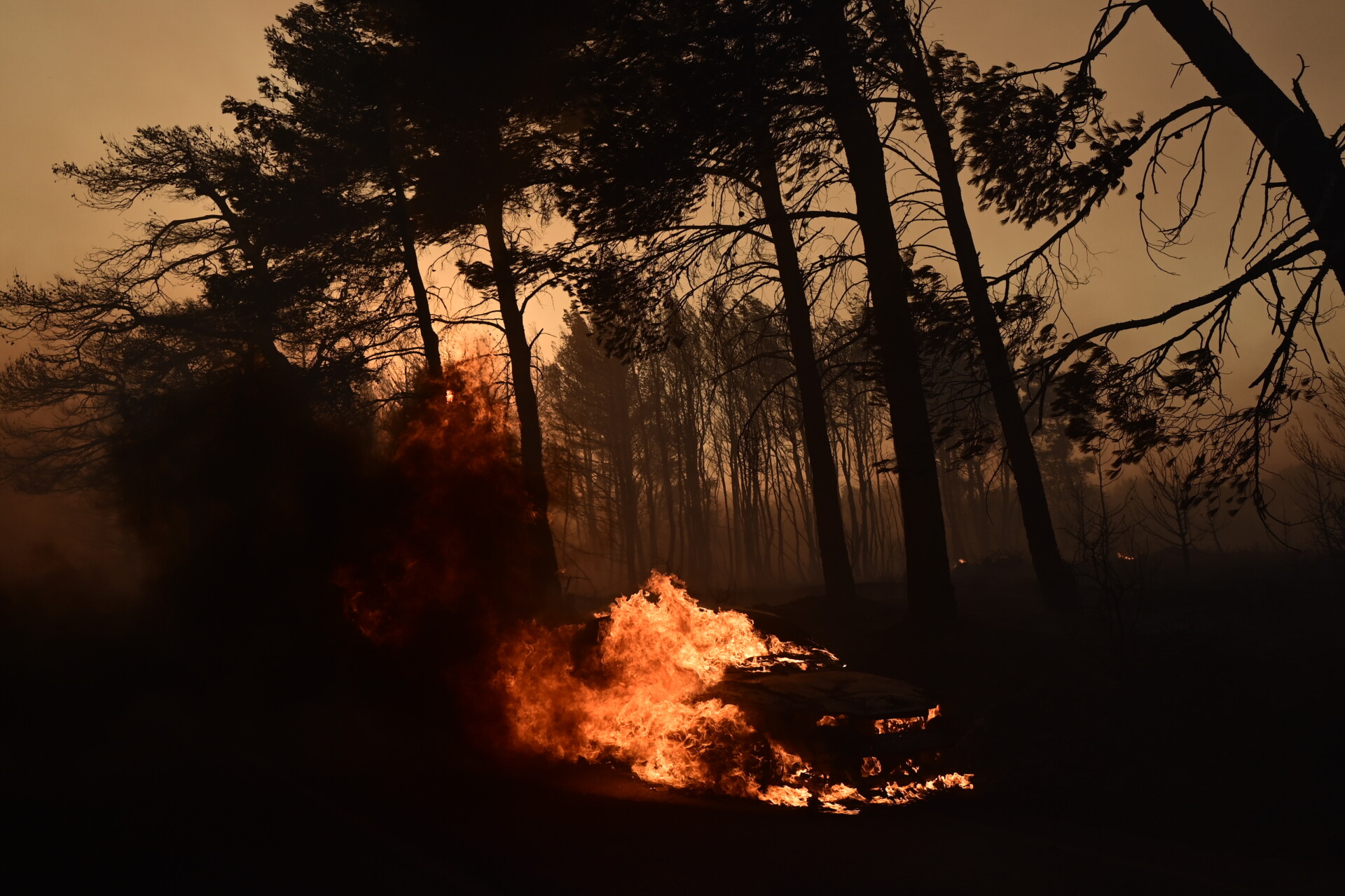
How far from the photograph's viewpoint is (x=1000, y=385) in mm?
13539

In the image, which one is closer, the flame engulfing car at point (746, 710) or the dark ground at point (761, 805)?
the dark ground at point (761, 805)

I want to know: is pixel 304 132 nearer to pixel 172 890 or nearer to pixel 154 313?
pixel 154 313

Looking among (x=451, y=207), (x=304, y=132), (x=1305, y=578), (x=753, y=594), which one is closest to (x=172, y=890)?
(x=451, y=207)

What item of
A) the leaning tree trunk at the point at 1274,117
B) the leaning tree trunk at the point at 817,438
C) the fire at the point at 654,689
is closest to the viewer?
the leaning tree trunk at the point at 1274,117

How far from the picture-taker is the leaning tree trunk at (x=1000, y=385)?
10773 millimetres

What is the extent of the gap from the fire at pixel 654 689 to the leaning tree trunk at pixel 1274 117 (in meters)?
5.81

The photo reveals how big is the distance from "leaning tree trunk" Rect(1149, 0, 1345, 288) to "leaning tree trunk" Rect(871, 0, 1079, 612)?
264 cm

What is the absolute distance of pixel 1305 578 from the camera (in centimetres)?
1833

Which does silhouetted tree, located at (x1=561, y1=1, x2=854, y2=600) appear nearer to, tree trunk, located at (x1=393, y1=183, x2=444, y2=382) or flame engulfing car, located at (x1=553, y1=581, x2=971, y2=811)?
flame engulfing car, located at (x1=553, y1=581, x2=971, y2=811)

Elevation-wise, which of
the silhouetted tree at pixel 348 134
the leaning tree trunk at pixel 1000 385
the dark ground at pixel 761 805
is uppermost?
the silhouetted tree at pixel 348 134

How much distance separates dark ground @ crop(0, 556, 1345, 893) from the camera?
5699mm

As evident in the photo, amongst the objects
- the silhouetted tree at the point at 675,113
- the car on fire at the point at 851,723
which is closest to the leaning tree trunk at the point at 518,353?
the silhouetted tree at the point at 675,113

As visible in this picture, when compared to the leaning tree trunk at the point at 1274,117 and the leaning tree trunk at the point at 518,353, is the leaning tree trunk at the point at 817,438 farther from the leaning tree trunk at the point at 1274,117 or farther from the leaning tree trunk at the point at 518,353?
the leaning tree trunk at the point at 1274,117

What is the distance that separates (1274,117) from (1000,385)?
654 cm
